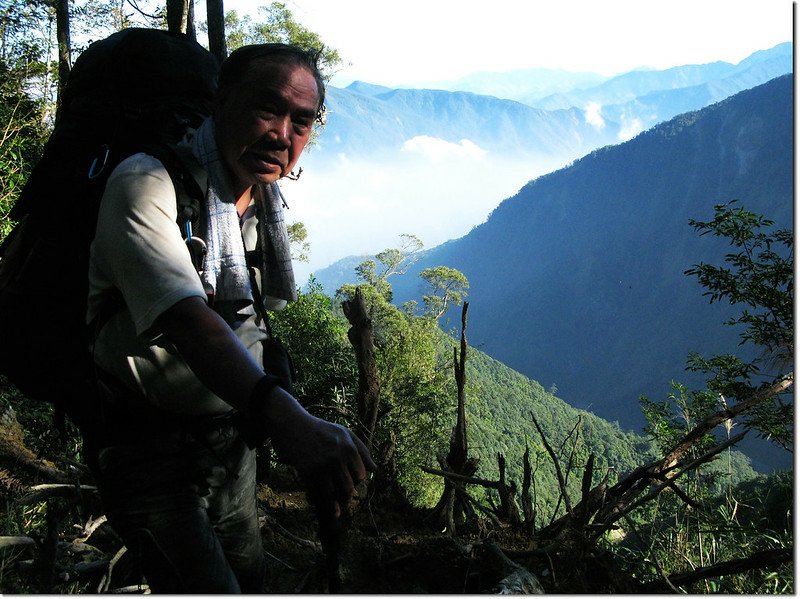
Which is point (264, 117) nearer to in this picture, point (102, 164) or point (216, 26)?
point (102, 164)

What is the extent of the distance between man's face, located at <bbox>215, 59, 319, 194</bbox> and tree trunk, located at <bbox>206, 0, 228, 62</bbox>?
528 centimetres

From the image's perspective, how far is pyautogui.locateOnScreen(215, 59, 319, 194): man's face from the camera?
1414mm

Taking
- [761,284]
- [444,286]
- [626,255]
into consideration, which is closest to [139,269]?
[761,284]

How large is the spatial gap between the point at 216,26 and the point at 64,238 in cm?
559

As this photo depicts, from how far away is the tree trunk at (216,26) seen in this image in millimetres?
6098

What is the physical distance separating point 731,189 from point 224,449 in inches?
5294

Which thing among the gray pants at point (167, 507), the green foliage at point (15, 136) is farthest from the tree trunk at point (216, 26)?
the gray pants at point (167, 507)

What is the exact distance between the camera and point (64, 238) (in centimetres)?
141

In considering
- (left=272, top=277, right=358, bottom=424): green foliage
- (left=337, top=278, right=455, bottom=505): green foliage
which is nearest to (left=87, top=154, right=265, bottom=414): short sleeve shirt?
(left=337, top=278, right=455, bottom=505): green foliage

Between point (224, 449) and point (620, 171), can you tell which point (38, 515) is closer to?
point (224, 449)

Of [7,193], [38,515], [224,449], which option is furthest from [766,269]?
[7,193]

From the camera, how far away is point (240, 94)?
1.42m

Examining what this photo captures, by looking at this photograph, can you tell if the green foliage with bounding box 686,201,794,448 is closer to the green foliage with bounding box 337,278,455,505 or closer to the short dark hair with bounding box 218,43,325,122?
the short dark hair with bounding box 218,43,325,122

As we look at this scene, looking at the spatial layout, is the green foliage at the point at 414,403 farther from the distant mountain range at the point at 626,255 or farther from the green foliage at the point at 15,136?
the distant mountain range at the point at 626,255
